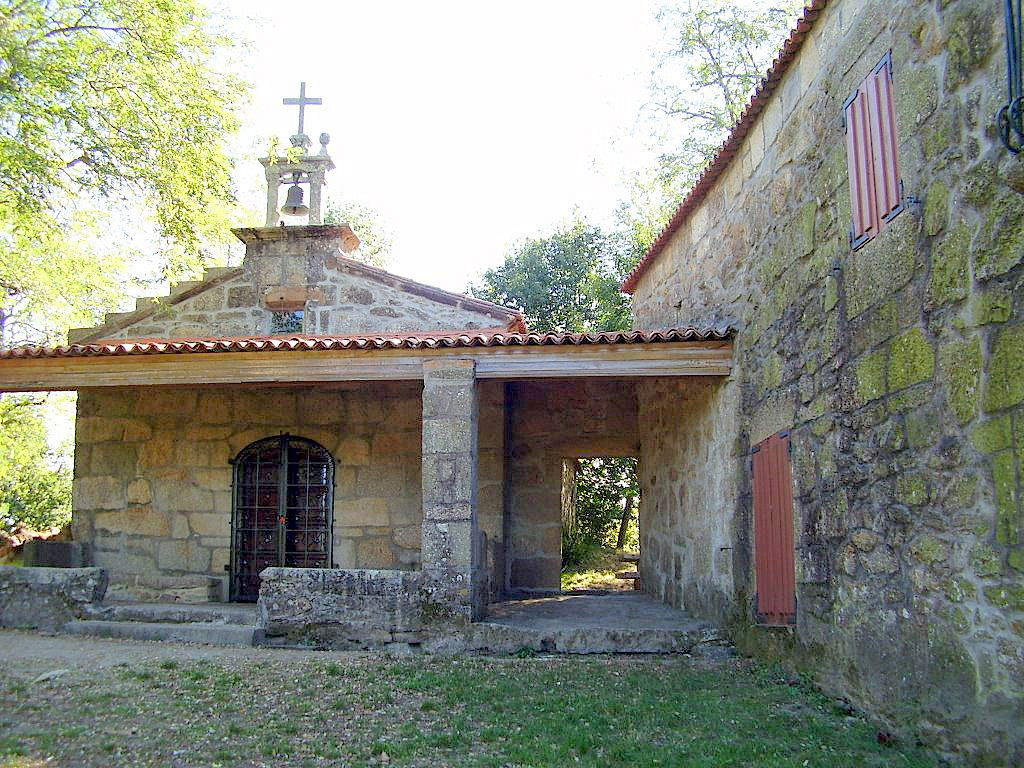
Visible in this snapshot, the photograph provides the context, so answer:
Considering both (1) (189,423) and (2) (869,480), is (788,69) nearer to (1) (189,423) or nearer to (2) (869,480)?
(2) (869,480)

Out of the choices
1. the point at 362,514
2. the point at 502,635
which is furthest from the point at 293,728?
the point at 362,514

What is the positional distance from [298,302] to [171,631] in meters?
4.42

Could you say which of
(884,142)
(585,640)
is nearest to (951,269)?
(884,142)

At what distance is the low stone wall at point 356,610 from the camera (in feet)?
22.7

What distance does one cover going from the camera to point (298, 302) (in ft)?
34.6

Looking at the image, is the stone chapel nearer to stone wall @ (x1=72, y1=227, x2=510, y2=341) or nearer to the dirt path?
stone wall @ (x1=72, y1=227, x2=510, y2=341)

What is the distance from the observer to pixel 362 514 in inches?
362

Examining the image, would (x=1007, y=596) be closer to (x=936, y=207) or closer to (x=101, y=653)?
(x=936, y=207)

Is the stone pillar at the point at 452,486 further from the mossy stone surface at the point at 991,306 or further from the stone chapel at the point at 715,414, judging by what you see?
the mossy stone surface at the point at 991,306

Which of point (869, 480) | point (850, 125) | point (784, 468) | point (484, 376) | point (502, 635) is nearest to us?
point (869, 480)

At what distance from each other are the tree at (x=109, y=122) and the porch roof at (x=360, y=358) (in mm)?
1231

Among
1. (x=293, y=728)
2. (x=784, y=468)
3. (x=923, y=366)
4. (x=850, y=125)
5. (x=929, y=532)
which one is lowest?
(x=293, y=728)

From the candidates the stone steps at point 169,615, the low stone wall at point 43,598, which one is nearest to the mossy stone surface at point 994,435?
the stone steps at point 169,615

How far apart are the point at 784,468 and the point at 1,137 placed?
6307mm
